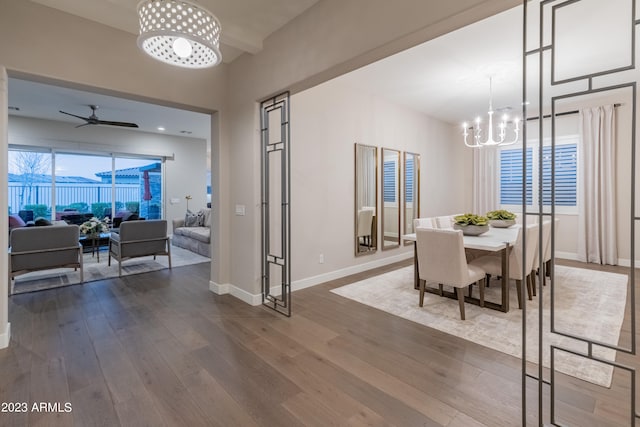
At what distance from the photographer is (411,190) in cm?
581

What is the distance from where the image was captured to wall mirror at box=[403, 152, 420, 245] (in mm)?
5691

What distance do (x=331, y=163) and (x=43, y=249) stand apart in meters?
4.03

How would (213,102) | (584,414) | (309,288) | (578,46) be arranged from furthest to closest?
(309,288)
(213,102)
(578,46)
(584,414)

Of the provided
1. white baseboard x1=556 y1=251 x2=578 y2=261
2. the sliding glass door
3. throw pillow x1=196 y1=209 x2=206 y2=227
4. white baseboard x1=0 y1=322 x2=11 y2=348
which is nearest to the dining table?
white baseboard x1=556 y1=251 x2=578 y2=261

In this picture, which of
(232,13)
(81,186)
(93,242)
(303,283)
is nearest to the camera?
(232,13)

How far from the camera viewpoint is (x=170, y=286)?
423 cm

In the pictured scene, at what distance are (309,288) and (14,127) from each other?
7.00 m

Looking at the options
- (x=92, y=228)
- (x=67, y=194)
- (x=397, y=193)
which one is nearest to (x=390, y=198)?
(x=397, y=193)

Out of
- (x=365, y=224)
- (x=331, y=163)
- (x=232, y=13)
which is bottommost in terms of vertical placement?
(x=365, y=224)

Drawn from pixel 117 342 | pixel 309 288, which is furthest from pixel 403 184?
pixel 117 342

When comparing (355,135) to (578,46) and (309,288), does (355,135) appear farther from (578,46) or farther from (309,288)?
(578,46)

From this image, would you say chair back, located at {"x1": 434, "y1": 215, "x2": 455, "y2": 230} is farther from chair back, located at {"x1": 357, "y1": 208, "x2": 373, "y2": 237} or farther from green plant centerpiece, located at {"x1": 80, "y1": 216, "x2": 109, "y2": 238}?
green plant centerpiece, located at {"x1": 80, "y1": 216, "x2": 109, "y2": 238}

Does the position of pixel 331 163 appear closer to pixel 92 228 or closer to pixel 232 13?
pixel 232 13

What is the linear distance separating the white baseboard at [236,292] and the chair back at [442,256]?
1.89 m
